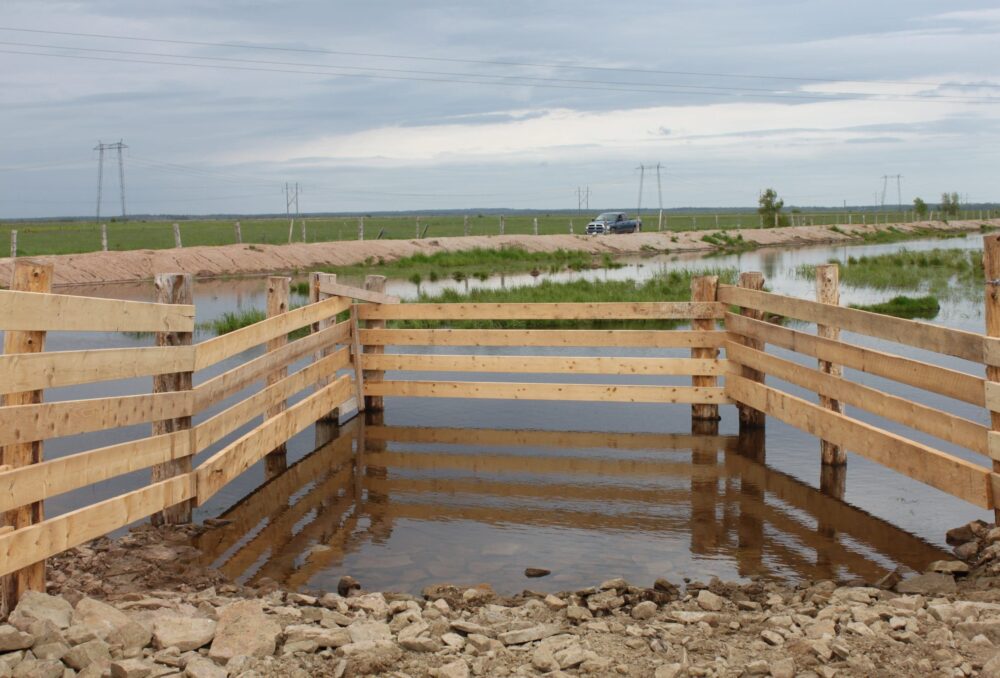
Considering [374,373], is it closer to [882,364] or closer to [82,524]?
[882,364]

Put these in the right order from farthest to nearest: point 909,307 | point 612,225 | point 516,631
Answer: point 612,225 < point 909,307 < point 516,631

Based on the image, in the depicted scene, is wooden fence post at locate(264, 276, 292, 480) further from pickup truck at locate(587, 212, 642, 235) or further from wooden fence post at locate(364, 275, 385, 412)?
pickup truck at locate(587, 212, 642, 235)

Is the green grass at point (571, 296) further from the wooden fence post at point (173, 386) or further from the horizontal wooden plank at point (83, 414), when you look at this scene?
the horizontal wooden plank at point (83, 414)

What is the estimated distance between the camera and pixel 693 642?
5.44 metres

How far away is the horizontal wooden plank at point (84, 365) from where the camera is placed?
5.79m

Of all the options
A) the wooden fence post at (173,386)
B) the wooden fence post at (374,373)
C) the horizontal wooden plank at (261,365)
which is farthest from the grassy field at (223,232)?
the wooden fence post at (173,386)

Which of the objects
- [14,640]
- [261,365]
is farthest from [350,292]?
[14,640]

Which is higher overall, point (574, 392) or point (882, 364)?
point (882, 364)

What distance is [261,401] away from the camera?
9.50 m

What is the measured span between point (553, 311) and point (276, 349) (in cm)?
340

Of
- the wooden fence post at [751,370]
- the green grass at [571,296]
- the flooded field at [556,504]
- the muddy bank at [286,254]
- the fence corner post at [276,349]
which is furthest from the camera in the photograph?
the muddy bank at [286,254]

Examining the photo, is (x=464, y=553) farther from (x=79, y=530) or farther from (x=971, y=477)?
(x=971, y=477)

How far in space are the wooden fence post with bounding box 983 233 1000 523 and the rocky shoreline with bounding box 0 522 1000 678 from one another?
3.41 feet

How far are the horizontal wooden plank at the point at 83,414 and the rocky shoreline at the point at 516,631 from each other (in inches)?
36.6
